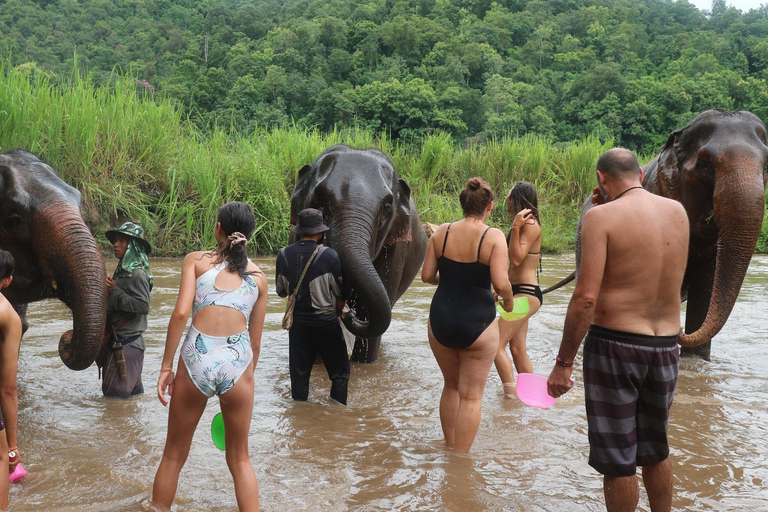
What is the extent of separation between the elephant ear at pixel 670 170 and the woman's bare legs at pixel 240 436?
4791 mm

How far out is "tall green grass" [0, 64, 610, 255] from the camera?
37.1ft

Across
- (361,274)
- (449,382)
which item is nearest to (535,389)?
(449,382)

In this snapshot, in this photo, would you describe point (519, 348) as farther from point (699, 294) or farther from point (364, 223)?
point (699, 294)

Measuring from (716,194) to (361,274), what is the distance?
3024mm

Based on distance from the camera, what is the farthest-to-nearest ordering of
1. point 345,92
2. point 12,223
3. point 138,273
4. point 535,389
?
point 345,92
point 138,273
point 12,223
point 535,389

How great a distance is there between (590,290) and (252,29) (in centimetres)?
5840

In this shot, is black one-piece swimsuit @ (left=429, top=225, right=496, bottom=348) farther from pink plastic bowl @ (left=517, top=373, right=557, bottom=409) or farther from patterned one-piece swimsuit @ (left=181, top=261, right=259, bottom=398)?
patterned one-piece swimsuit @ (left=181, top=261, right=259, bottom=398)

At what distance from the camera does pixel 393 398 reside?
19.7ft

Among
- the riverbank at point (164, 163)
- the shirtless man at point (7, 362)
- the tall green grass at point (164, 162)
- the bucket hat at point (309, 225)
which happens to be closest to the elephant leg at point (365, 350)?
the bucket hat at point (309, 225)

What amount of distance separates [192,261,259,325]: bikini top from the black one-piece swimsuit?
4.27 feet

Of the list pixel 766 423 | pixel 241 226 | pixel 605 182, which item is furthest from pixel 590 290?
pixel 766 423

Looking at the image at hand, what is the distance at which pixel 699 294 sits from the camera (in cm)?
711

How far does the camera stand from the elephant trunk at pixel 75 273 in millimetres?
4609

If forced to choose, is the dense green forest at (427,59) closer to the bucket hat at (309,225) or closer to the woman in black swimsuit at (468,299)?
the bucket hat at (309,225)
